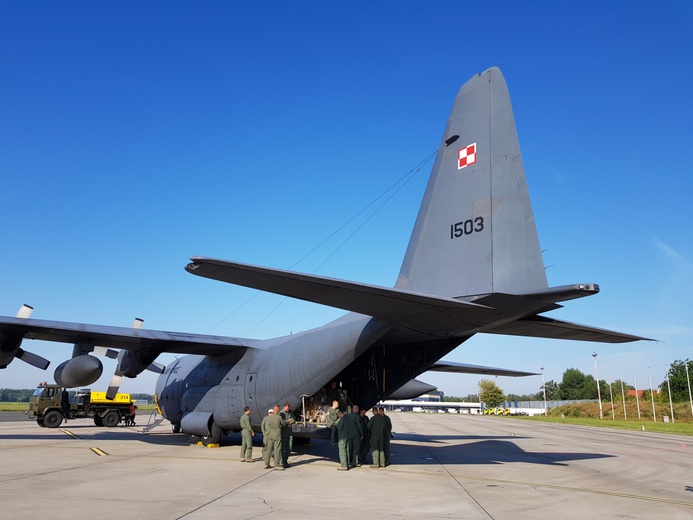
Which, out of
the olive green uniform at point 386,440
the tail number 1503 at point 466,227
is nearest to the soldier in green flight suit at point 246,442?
the olive green uniform at point 386,440

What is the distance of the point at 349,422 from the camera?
1143cm

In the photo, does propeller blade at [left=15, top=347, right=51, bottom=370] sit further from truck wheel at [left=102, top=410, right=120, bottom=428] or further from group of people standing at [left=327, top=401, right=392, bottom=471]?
truck wheel at [left=102, top=410, right=120, bottom=428]

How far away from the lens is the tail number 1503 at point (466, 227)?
1004cm

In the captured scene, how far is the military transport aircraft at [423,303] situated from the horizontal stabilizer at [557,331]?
0.09 ft

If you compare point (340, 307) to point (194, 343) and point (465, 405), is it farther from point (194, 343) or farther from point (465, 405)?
point (465, 405)

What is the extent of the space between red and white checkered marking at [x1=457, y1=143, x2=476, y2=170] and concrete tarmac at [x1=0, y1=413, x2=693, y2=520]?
5.95 m

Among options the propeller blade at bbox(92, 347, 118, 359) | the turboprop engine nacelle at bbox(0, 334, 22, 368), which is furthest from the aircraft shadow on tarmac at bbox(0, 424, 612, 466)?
the turboprop engine nacelle at bbox(0, 334, 22, 368)

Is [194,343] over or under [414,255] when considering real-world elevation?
under

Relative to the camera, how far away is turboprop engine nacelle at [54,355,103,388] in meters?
14.7

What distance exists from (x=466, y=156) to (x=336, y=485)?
→ 260 inches

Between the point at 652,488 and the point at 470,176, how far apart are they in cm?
650

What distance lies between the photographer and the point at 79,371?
14.7 m

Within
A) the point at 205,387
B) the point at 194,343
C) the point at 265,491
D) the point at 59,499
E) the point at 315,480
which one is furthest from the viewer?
the point at 205,387

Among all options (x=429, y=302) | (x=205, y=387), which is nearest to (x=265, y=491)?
(x=429, y=302)
